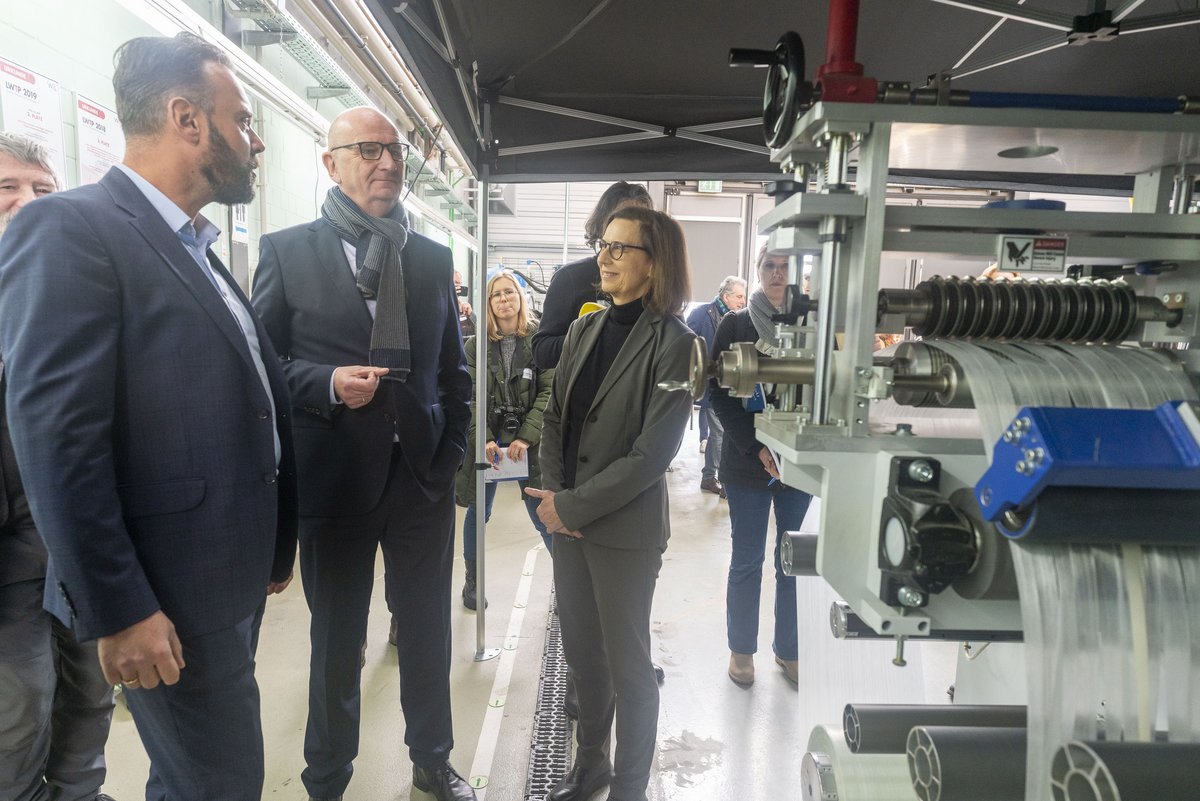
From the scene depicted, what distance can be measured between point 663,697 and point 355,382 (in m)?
1.45

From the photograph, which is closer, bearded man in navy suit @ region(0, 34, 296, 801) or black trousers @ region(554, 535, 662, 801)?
bearded man in navy suit @ region(0, 34, 296, 801)

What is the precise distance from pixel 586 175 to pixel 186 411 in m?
1.90

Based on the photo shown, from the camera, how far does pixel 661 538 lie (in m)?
1.51

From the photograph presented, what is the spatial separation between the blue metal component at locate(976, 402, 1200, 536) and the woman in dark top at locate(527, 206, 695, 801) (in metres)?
0.96

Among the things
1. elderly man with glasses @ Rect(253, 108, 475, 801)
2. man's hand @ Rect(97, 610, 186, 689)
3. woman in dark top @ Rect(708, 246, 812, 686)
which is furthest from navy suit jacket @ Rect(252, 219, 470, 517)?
woman in dark top @ Rect(708, 246, 812, 686)

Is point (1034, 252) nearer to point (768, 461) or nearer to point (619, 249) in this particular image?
point (619, 249)

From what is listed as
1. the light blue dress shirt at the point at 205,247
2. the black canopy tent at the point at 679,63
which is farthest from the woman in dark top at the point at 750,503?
the light blue dress shirt at the point at 205,247

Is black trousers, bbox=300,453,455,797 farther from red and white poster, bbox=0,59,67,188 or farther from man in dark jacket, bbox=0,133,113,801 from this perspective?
red and white poster, bbox=0,59,67,188

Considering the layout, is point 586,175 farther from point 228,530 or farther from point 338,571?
point 228,530

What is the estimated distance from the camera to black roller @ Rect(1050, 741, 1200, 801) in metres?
0.41

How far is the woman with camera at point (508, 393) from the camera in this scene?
8.06 feet

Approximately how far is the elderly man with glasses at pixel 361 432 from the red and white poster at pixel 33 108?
0.95 meters

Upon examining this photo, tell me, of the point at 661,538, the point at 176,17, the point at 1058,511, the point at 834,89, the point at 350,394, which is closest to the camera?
the point at 1058,511

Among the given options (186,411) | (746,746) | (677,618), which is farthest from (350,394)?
(677,618)
